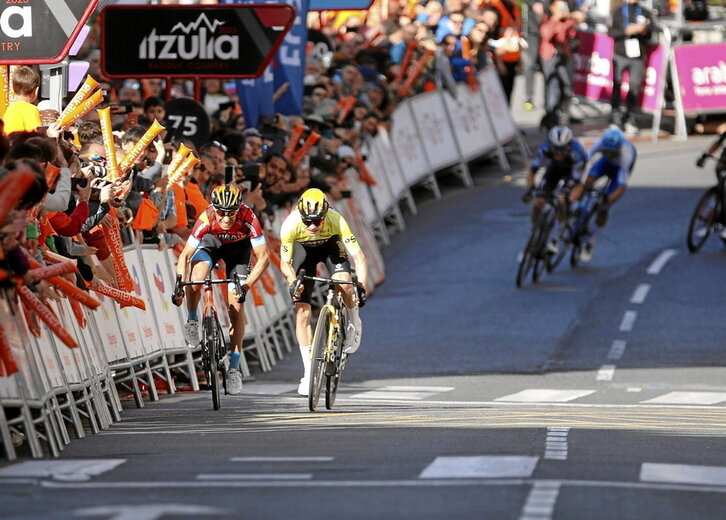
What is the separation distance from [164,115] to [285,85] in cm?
493

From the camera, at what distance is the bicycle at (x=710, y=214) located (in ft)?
82.0

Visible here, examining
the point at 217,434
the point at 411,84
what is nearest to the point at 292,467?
the point at 217,434

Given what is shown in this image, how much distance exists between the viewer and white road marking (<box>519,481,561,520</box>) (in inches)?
325

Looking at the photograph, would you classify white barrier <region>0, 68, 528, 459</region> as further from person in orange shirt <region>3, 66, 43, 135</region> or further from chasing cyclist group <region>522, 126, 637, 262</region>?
chasing cyclist group <region>522, 126, 637, 262</region>

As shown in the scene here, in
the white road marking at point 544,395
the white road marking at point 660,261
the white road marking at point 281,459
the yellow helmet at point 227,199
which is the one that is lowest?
the white road marking at point 660,261

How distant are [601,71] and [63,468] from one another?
92.8ft

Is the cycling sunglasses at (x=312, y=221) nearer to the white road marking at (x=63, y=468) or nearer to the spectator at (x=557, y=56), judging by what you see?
the white road marking at (x=63, y=468)

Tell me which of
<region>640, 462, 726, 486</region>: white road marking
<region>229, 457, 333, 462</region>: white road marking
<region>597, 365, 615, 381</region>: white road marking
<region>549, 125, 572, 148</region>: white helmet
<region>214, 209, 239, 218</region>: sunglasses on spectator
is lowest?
<region>597, 365, 615, 381</region>: white road marking

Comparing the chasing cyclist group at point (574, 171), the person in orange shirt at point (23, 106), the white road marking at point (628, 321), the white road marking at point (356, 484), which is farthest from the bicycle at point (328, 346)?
the chasing cyclist group at point (574, 171)

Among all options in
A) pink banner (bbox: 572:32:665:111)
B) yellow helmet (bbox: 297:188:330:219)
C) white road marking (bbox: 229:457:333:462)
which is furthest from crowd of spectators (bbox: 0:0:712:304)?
white road marking (bbox: 229:457:333:462)

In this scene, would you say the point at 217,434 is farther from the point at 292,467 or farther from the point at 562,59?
the point at 562,59

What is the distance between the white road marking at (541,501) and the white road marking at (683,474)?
727mm

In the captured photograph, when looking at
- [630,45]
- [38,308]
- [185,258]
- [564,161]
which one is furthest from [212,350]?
[630,45]

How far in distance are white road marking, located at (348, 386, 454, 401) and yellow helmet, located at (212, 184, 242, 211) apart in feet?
8.93
